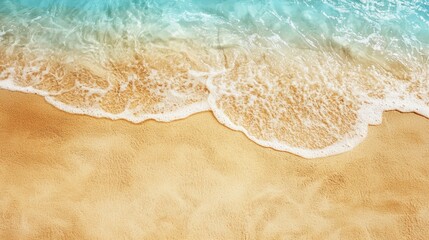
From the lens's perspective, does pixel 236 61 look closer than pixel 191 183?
No

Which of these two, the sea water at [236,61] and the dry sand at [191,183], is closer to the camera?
the dry sand at [191,183]

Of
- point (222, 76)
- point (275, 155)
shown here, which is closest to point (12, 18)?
point (222, 76)

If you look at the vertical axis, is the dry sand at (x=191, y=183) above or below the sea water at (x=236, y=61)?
below

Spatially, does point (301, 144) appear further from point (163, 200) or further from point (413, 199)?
point (163, 200)

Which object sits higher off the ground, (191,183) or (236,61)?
(236,61)
